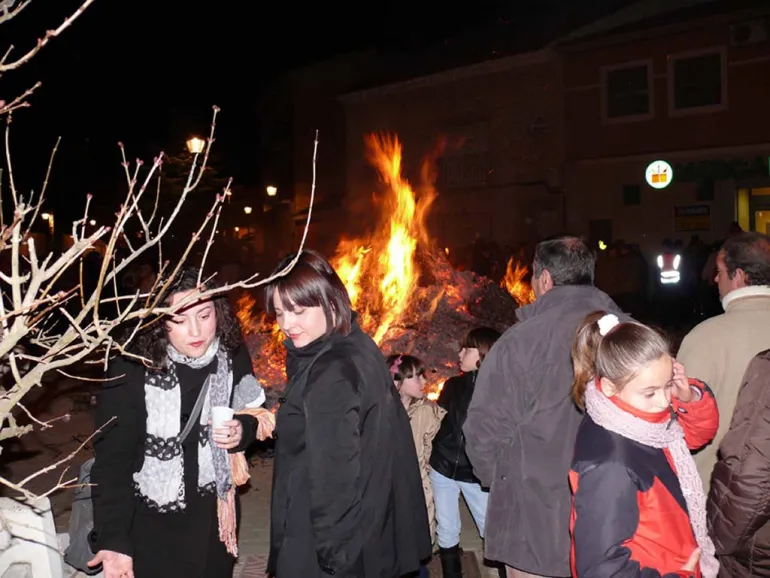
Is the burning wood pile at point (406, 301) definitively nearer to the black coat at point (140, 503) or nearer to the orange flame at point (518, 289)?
the orange flame at point (518, 289)

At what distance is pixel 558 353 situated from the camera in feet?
12.0

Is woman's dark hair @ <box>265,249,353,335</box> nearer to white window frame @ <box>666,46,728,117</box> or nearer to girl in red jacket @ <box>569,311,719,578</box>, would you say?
girl in red jacket @ <box>569,311,719,578</box>

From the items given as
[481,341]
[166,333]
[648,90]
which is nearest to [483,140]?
[648,90]

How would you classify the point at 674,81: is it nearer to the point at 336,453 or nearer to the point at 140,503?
the point at 336,453

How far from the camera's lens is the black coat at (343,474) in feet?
9.43

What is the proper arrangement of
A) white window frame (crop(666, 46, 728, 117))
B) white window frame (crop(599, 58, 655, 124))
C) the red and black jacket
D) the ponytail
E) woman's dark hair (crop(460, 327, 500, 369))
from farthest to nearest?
white window frame (crop(599, 58, 655, 124))
white window frame (crop(666, 46, 728, 117))
woman's dark hair (crop(460, 327, 500, 369))
the ponytail
the red and black jacket

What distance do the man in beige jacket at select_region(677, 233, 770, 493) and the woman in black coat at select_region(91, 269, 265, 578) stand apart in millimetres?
2511

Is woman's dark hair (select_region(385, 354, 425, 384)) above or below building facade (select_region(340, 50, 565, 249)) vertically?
below

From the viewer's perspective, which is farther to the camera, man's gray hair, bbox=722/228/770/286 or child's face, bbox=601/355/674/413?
man's gray hair, bbox=722/228/770/286

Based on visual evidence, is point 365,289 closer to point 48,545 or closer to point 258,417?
point 258,417

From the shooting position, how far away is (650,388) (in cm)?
271

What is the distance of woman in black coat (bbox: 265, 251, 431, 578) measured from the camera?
2879 mm

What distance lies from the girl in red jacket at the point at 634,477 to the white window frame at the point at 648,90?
69.6ft

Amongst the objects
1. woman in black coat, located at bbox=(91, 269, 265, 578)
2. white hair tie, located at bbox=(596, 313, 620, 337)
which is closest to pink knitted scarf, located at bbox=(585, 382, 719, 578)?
white hair tie, located at bbox=(596, 313, 620, 337)
